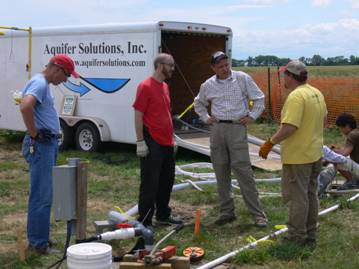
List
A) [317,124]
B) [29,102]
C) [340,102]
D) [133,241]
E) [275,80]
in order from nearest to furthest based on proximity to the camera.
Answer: [29,102]
[317,124]
[133,241]
[340,102]
[275,80]

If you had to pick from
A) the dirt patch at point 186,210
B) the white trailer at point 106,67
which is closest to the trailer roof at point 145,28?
the white trailer at point 106,67

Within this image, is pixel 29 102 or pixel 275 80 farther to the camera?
pixel 275 80

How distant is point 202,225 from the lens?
636 centimetres

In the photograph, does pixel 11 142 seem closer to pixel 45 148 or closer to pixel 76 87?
pixel 76 87

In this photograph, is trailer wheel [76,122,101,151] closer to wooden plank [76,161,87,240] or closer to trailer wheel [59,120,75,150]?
trailer wheel [59,120,75,150]

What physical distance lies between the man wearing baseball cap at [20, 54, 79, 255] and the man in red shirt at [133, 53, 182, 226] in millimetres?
979

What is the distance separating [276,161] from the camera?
1023 centimetres

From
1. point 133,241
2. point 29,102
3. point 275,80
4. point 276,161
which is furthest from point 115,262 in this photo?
point 275,80

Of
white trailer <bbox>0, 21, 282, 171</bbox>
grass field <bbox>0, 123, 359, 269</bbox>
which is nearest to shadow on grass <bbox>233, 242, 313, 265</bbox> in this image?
grass field <bbox>0, 123, 359, 269</bbox>

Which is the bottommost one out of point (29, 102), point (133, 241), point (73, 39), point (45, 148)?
point (133, 241)

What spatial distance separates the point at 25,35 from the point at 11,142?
274 centimetres

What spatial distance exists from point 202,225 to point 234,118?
1274 millimetres

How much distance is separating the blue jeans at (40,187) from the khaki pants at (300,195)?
86.7 inches

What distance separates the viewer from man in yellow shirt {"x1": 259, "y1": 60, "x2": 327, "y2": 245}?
511 cm
